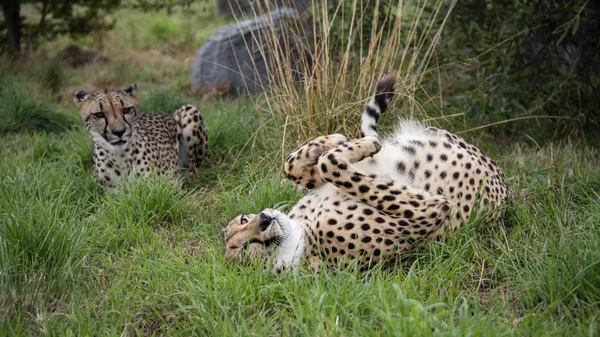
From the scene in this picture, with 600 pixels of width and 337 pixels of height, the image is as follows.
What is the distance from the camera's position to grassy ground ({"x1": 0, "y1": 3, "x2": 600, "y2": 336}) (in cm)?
217

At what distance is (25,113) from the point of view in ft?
17.0

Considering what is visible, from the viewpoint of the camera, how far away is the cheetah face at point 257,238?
250 centimetres

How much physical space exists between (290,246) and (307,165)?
438mm

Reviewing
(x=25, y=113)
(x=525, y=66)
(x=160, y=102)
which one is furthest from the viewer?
(x=160, y=102)

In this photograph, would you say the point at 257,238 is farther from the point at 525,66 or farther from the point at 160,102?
the point at 160,102

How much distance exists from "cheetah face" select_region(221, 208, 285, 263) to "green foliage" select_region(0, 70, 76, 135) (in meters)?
3.03

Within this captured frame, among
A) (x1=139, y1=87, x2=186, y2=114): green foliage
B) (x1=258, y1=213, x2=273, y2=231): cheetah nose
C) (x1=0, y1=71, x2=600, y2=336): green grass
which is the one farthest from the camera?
(x1=139, y1=87, x2=186, y2=114): green foliage

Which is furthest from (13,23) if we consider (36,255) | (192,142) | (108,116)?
(36,255)

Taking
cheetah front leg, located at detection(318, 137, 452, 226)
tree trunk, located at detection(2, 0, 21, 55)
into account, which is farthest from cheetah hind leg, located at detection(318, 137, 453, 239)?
tree trunk, located at detection(2, 0, 21, 55)

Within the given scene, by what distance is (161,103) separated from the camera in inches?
221

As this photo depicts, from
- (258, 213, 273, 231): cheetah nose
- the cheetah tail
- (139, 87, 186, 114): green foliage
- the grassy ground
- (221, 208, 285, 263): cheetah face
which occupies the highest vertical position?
the cheetah tail

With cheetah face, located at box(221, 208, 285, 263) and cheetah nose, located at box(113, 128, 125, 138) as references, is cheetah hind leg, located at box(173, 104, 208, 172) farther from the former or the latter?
Answer: cheetah face, located at box(221, 208, 285, 263)

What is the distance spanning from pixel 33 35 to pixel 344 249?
20.0ft

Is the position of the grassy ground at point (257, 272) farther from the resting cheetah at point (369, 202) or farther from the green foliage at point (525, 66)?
the green foliage at point (525, 66)
